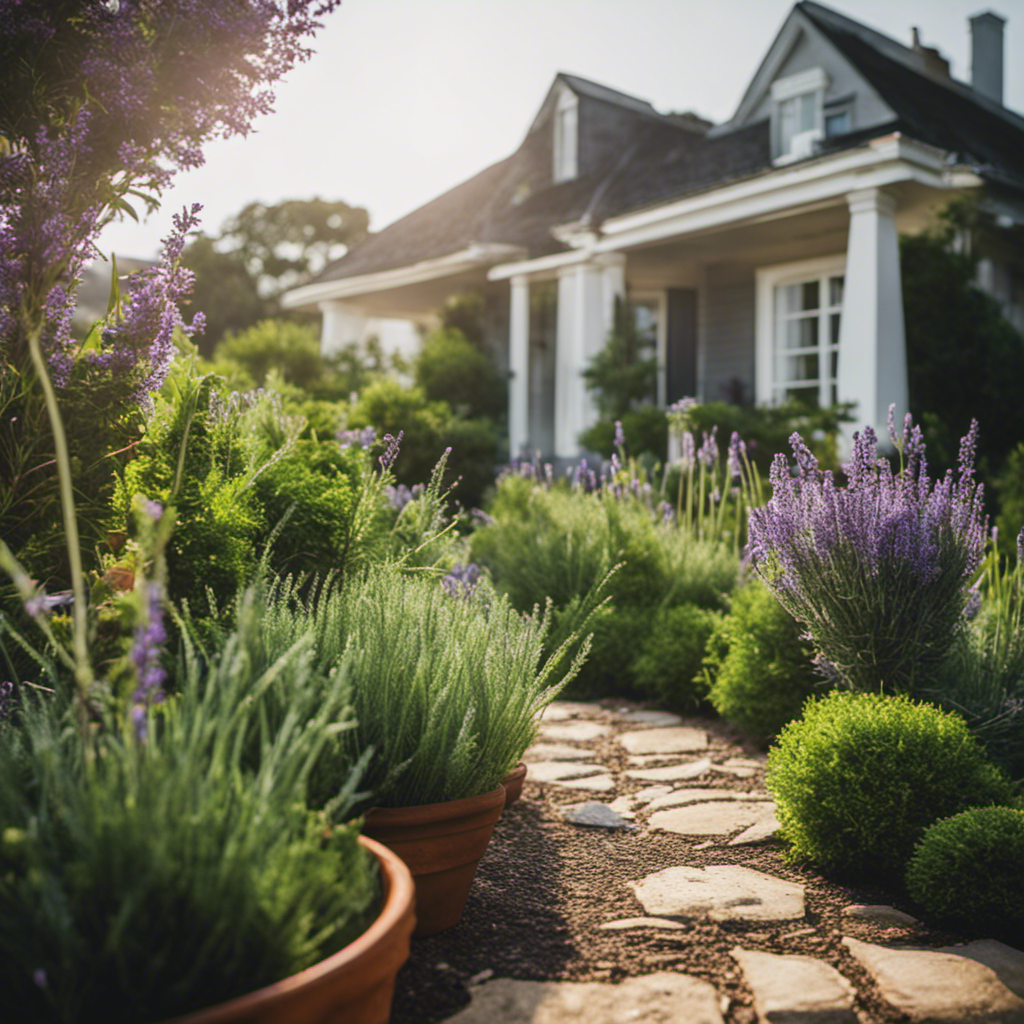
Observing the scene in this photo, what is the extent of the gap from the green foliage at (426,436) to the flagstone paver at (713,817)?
267 inches

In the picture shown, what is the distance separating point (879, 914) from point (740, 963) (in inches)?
21.8

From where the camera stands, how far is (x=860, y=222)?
28.6 ft

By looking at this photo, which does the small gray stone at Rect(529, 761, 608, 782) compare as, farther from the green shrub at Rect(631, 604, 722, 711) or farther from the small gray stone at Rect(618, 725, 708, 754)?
the green shrub at Rect(631, 604, 722, 711)

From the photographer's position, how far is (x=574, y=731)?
4473mm

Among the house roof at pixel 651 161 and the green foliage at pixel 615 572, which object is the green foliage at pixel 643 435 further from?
the green foliage at pixel 615 572

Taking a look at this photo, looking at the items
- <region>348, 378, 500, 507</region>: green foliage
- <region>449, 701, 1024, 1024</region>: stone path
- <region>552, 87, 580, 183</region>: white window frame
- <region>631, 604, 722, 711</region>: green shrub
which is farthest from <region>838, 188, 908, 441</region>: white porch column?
<region>552, 87, 580, 183</region>: white window frame

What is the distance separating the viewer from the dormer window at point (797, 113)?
10938mm

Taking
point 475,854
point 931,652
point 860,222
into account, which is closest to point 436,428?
point 860,222

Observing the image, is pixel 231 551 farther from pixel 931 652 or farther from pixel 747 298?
pixel 747 298

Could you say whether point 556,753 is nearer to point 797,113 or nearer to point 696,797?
point 696,797

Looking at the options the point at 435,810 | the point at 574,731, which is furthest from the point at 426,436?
the point at 435,810

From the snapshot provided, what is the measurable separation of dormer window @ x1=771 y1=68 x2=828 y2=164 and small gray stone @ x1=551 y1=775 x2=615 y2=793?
9.08m

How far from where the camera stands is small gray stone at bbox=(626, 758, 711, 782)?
3.74m

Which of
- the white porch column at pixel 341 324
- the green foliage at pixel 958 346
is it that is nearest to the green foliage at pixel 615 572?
the green foliage at pixel 958 346
